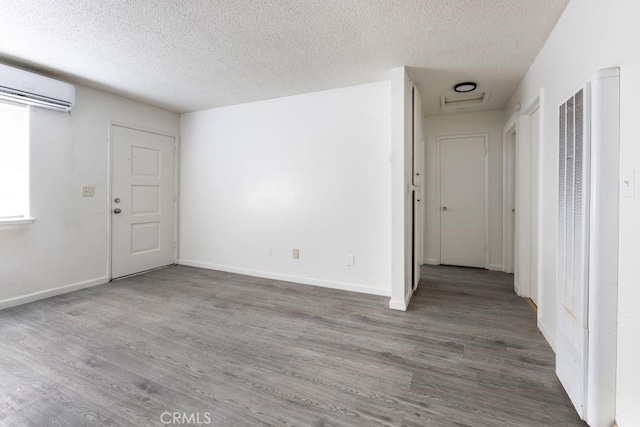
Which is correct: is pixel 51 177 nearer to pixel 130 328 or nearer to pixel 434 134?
pixel 130 328

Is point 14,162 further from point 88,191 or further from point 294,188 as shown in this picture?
point 294,188

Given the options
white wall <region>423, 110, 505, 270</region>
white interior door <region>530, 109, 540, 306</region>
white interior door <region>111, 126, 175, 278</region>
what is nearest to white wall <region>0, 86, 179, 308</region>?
white interior door <region>111, 126, 175, 278</region>

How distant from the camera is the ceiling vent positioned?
12.1 feet

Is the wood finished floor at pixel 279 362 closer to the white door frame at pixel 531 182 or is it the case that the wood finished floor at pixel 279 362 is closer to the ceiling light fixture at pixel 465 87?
the white door frame at pixel 531 182

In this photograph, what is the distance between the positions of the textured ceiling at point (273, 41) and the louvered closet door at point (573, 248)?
98 centimetres

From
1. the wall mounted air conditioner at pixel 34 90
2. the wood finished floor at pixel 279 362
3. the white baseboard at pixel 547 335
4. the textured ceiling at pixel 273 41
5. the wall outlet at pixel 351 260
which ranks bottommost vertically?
the wood finished floor at pixel 279 362

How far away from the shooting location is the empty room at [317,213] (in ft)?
4.75

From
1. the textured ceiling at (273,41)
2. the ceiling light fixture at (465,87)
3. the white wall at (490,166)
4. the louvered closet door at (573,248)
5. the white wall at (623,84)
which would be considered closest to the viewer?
the white wall at (623,84)

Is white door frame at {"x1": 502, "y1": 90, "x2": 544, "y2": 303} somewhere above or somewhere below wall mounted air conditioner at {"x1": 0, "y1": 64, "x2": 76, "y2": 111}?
below

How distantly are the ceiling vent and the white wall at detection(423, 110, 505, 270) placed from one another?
1.39 feet

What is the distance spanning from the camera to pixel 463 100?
156 inches

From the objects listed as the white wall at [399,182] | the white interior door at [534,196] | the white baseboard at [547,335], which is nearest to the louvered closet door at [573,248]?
the white baseboard at [547,335]

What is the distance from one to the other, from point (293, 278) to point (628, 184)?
3.22 meters

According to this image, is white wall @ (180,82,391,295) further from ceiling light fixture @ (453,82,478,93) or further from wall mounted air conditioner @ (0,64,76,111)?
wall mounted air conditioner @ (0,64,76,111)
